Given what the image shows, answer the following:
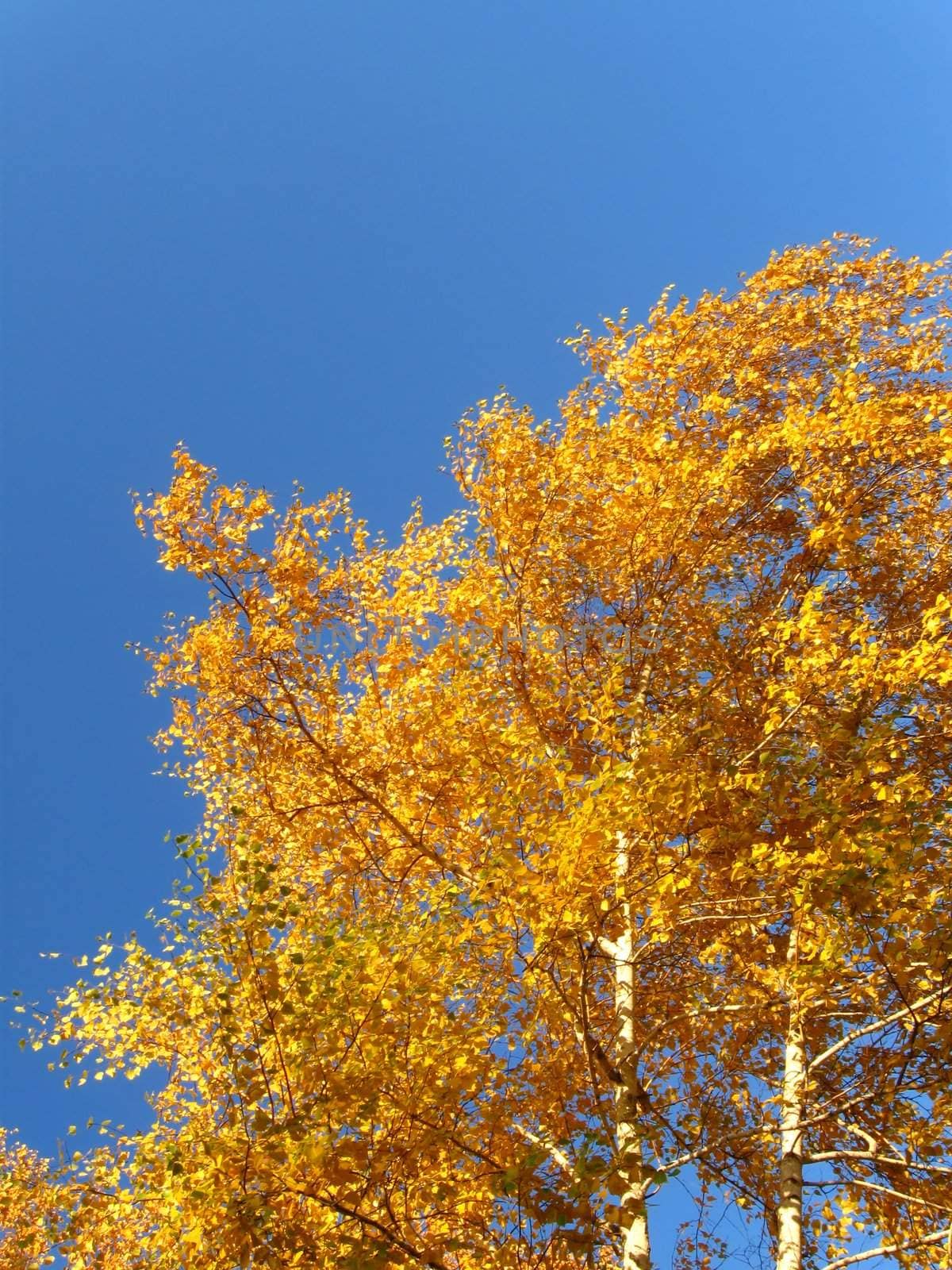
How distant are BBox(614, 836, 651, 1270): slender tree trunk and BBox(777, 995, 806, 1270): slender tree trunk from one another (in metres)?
0.70

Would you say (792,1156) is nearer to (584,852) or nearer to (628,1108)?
(628,1108)

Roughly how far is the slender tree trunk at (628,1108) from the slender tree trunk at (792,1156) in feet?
2.29

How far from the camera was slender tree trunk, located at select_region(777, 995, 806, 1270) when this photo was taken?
4.11 m

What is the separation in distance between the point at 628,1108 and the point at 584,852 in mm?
1614

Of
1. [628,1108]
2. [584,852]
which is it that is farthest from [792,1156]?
[584,852]

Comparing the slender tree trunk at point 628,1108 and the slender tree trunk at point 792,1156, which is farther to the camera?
the slender tree trunk at point 792,1156

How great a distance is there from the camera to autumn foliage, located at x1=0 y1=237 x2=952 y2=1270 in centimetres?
331

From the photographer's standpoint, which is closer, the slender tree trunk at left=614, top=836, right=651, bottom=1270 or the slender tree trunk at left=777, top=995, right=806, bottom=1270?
the slender tree trunk at left=614, top=836, right=651, bottom=1270

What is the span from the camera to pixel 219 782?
6.56 m

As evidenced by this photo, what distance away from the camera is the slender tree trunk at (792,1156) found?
13.5 feet

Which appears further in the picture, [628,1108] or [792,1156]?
[792,1156]

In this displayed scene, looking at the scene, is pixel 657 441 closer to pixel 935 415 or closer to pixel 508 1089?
pixel 935 415

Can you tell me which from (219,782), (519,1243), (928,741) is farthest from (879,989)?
(219,782)

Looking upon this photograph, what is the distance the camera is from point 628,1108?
13.5ft
